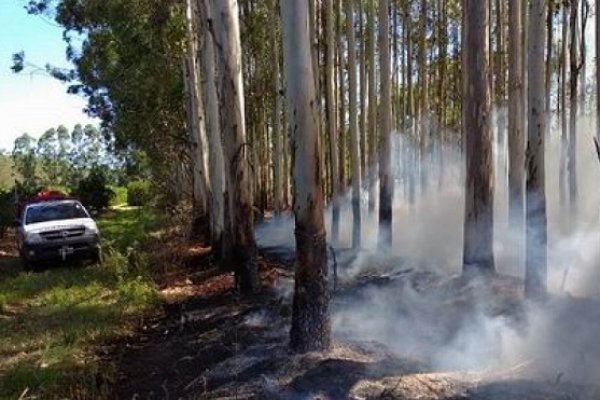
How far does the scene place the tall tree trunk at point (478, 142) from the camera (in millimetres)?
9539

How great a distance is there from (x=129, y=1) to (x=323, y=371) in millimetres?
19727

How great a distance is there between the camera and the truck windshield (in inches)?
701

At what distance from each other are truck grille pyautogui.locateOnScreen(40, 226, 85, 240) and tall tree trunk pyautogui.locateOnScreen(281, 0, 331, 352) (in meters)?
11.3

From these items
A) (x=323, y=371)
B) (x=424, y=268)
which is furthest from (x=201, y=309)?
(x=323, y=371)

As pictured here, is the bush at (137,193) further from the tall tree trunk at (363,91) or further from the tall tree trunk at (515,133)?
the tall tree trunk at (515,133)

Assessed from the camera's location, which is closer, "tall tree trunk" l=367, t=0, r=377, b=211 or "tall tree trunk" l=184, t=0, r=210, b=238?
"tall tree trunk" l=367, t=0, r=377, b=211

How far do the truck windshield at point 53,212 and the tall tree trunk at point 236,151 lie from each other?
8.12 m

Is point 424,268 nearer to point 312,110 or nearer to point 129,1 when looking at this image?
point 312,110

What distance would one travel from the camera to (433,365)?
6859 mm

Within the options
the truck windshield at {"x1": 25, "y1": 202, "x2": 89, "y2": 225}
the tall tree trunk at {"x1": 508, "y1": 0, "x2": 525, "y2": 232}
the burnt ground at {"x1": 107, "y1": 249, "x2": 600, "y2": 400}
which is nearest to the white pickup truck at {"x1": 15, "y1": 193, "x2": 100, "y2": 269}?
the truck windshield at {"x1": 25, "y1": 202, "x2": 89, "y2": 225}

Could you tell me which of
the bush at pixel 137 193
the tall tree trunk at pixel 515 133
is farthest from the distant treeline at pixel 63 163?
the tall tree trunk at pixel 515 133

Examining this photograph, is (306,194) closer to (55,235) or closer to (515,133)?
(515,133)

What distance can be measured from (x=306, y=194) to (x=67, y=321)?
17.3 feet

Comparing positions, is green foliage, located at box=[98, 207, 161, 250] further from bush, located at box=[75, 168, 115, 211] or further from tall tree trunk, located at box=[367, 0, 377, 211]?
tall tree trunk, located at box=[367, 0, 377, 211]
